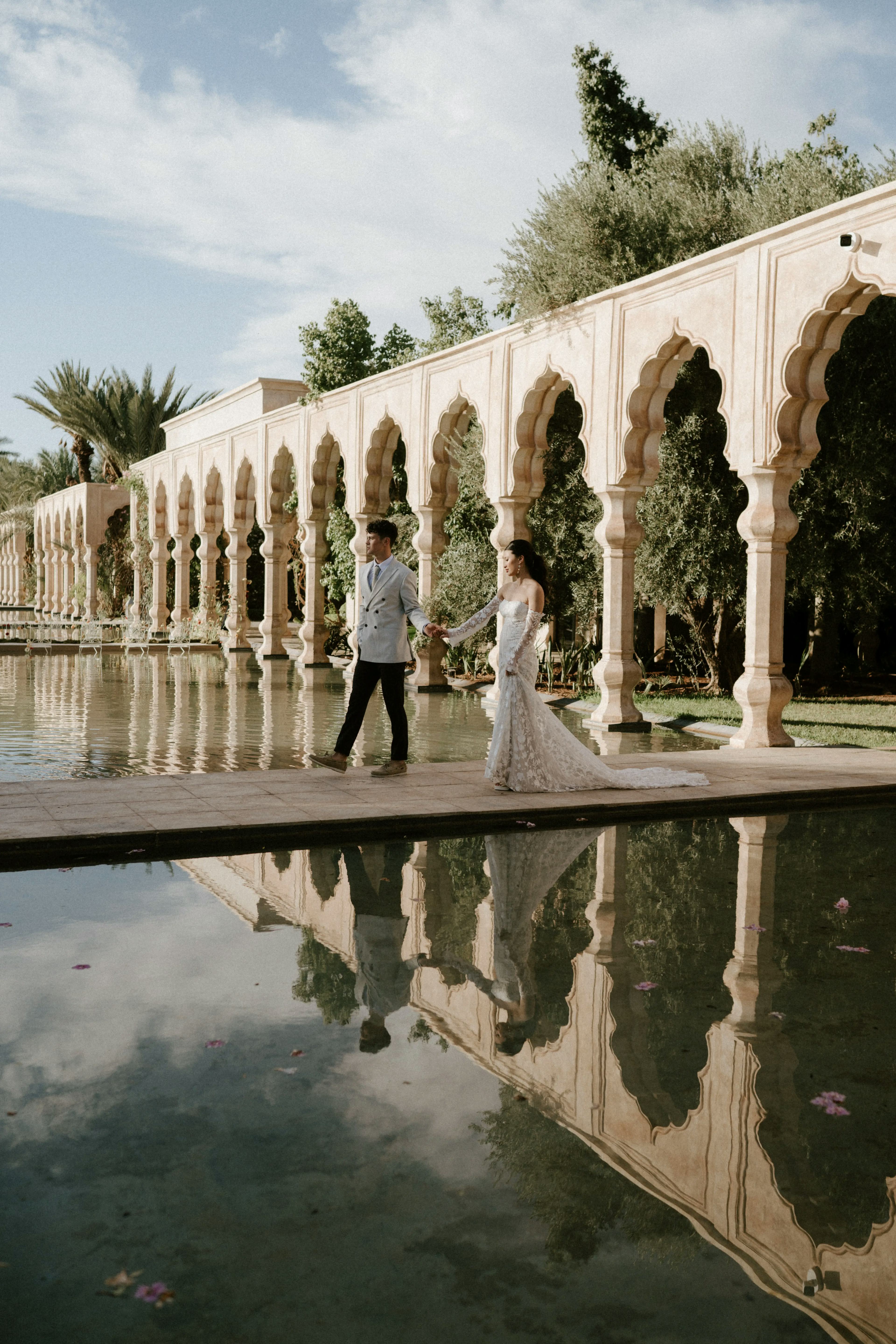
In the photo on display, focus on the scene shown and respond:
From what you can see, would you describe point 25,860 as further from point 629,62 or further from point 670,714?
point 629,62

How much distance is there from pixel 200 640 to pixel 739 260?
18391 millimetres

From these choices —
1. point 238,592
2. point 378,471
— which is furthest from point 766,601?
point 238,592

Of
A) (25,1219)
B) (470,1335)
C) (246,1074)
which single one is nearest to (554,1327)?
(470,1335)

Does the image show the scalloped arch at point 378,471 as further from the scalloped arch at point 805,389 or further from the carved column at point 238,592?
the scalloped arch at point 805,389

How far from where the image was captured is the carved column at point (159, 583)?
3250cm

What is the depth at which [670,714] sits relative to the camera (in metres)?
14.1

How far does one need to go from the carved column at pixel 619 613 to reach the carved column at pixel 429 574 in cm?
460

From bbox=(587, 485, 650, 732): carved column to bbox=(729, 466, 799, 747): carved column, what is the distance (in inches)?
74.6

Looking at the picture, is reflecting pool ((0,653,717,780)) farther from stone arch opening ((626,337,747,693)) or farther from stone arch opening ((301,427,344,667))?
stone arch opening ((301,427,344,667))

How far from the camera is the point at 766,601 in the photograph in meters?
10.7

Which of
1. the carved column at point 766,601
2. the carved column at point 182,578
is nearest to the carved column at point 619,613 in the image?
the carved column at point 766,601

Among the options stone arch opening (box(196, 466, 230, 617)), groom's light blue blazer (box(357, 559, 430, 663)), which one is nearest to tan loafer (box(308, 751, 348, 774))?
groom's light blue blazer (box(357, 559, 430, 663))

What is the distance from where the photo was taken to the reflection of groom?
12.3 feet

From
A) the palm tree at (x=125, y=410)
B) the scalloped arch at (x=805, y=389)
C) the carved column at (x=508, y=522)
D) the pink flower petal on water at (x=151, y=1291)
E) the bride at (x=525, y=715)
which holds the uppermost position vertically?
the palm tree at (x=125, y=410)
